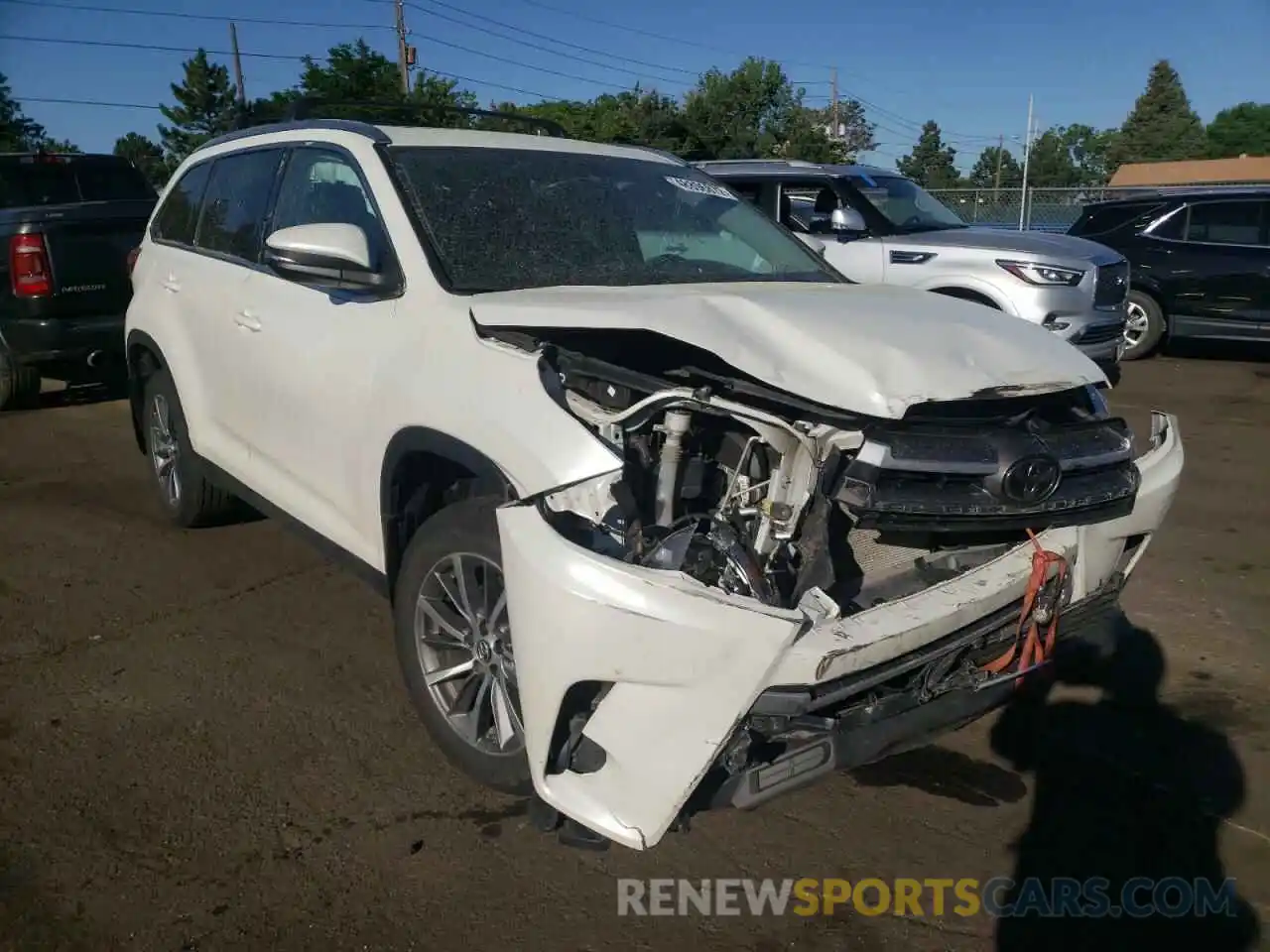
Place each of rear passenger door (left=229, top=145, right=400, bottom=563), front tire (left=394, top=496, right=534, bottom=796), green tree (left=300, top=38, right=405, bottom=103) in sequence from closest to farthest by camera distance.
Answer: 1. front tire (left=394, top=496, right=534, bottom=796)
2. rear passenger door (left=229, top=145, right=400, bottom=563)
3. green tree (left=300, top=38, right=405, bottom=103)

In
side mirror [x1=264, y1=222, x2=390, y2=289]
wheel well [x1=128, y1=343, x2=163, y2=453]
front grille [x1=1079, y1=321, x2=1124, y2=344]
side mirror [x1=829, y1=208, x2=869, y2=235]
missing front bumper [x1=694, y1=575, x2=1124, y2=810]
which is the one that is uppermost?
side mirror [x1=264, y1=222, x2=390, y2=289]

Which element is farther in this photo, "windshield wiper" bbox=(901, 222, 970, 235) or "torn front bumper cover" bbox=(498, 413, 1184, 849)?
"windshield wiper" bbox=(901, 222, 970, 235)

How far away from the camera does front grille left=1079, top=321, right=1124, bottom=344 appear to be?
896cm

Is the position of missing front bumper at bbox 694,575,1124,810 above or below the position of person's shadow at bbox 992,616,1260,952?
above

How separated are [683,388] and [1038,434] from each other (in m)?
0.91

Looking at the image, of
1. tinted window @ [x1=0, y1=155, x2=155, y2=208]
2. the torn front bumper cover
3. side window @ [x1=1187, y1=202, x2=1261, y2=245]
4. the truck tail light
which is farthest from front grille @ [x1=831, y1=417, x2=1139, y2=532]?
side window @ [x1=1187, y1=202, x2=1261, y2=245]

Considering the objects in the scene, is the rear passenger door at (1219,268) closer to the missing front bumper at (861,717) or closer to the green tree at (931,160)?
the missing front bumper at (861,717)

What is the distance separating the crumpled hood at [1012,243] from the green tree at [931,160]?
53.7 m

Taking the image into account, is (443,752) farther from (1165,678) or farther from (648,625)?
(1165,678)

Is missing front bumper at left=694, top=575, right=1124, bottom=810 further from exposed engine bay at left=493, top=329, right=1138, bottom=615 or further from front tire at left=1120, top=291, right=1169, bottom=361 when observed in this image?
front tire at left=1120, top=291, right=1169, bottom=361

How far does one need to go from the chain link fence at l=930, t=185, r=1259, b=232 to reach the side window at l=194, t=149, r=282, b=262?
1849 centimetres

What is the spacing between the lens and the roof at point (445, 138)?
3967 millimetres

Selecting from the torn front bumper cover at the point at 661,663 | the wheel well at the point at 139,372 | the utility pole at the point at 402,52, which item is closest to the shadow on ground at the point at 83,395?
the wheel well at the point at 139,372

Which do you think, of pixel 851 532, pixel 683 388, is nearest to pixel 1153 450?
pixel 851 532
